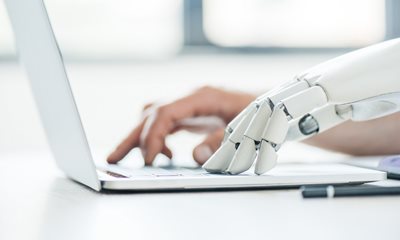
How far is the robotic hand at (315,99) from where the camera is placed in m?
0.63

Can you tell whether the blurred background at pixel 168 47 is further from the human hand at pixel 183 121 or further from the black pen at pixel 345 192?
the black pen at pixel 345 192

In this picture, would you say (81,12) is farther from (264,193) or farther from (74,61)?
(264,193)

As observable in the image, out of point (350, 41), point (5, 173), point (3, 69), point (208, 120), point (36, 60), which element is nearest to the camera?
point (36, 60)

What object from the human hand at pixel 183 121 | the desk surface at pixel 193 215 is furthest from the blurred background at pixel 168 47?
the desk surface at pixel 193 215

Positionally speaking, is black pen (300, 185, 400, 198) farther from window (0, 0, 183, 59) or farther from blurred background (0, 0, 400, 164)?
window (0, 0, 183, 59)

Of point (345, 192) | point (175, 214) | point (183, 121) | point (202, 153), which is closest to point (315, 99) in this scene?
point (345, 192)

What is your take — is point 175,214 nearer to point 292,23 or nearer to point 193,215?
point 193,215

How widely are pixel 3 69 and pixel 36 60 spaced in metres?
2.07

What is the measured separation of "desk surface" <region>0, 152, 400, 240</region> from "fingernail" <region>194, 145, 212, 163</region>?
27cm

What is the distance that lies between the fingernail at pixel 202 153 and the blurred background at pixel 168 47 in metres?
1.72

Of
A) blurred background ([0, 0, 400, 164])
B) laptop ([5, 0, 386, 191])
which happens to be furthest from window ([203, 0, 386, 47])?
laptop ([5, 0, 386, 191])

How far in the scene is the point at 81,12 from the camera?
2.71 m

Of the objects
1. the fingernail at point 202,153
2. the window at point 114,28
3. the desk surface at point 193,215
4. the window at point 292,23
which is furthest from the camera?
the window at point 292,23

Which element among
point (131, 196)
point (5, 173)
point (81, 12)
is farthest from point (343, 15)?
point (131, 196)
